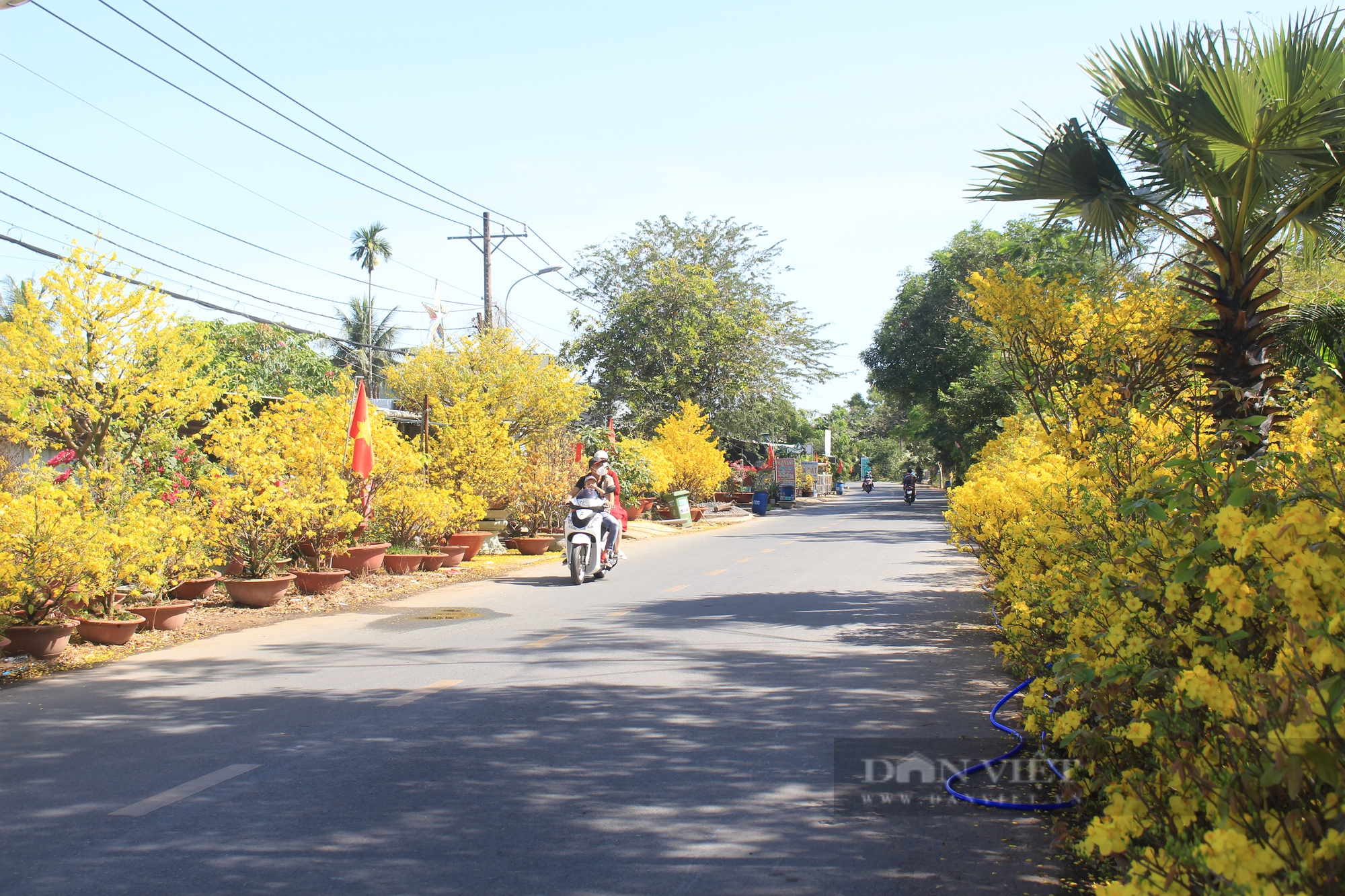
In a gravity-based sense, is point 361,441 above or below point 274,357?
below

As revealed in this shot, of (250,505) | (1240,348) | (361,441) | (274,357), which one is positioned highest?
(274,357)

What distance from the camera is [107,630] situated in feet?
28.7

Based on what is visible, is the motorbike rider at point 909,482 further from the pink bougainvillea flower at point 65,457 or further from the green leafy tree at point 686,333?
the pink bougainvillea flower at point 65,457

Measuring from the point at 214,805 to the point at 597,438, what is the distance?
920 inches

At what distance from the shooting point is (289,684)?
24.1 ft

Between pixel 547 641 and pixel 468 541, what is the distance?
7.92 meters

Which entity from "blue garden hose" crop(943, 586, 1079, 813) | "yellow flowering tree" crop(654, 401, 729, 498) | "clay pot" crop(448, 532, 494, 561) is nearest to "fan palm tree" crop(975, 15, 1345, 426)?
"blue garden hose" crop(943, 586, 1079, 813)

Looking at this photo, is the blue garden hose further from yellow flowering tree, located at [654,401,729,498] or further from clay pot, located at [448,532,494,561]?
yellow flowering tree, located at [654,401,729,498]

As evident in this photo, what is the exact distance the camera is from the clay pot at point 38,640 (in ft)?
26.3

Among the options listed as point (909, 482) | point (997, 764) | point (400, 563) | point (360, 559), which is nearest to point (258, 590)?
point (360, 559)

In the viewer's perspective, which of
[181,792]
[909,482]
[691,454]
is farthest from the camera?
[909,482]

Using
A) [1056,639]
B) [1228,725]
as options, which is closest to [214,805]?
[1228,725]

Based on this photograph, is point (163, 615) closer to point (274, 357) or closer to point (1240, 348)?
point (1240, 348)

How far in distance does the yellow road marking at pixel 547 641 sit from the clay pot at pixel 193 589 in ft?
14.0
